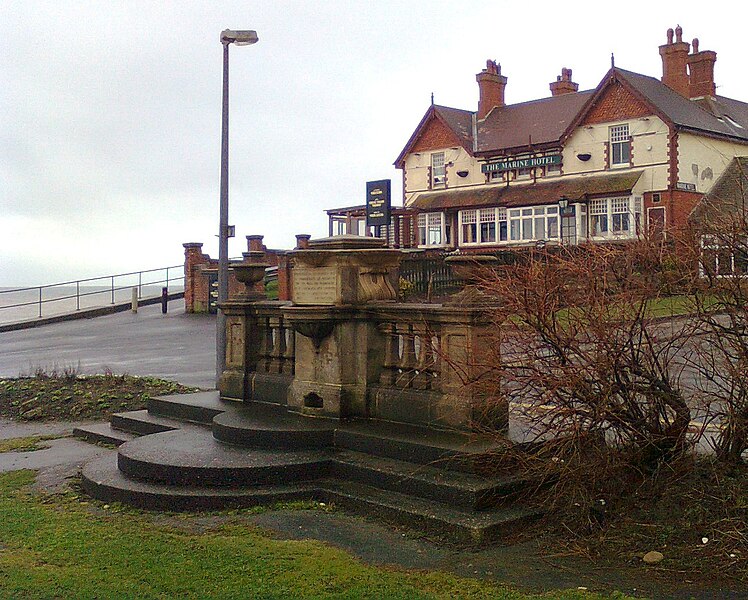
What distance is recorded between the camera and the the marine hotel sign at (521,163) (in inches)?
1778

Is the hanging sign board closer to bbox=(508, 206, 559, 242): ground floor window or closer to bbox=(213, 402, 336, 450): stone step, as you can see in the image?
bbox=(508, 206, 559, 242): ground floor window

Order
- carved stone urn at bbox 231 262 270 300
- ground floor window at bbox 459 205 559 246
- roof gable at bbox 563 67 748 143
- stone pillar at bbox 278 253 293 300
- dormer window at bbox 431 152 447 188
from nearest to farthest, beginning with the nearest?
Result: carved stone urn at bbox 231 262 270 300 < stone pillar at bbox 278 253 293 300 < roof gable at bbox 563 67 748 143 < ground floor window at bbox 459 205 559 246 < dormer window at bbox 431 152 447 188

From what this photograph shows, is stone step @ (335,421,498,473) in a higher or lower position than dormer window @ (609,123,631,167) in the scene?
lower

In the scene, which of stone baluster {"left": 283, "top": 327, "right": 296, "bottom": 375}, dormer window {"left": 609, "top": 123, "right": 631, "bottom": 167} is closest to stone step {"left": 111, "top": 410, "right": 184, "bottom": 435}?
stone baluster {"left": 283, "top": 327, "right": 296, "bottom": 375}

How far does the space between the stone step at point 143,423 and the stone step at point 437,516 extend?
12.2 feet

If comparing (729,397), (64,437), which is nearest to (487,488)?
(729,397)

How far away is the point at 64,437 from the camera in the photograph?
1219 cm

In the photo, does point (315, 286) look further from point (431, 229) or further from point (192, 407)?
point (431, 229)

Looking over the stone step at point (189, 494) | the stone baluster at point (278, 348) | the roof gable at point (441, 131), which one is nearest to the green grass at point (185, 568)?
the stone step at point (189, 494)

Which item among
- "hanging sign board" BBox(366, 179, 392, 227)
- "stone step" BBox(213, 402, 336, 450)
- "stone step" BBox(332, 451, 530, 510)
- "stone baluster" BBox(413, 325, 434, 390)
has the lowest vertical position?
"stone step" BBox(332, 451, 530, 510)

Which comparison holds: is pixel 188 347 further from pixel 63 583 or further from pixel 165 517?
pixel 63 583

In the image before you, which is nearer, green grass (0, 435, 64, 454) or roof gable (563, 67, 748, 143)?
green grass (0, 435, 64, 454)

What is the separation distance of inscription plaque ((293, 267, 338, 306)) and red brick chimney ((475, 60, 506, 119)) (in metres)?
43.9

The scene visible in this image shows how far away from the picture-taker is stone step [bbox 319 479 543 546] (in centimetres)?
677
